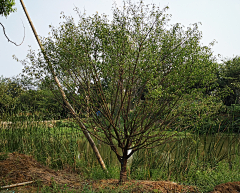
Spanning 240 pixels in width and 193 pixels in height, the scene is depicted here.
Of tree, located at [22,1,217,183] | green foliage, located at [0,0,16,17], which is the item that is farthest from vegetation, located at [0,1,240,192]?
green foliage, located at [0,0,16,17]

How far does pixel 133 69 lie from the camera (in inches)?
148

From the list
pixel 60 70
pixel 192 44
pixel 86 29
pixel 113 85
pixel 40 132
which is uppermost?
pixel 86 29

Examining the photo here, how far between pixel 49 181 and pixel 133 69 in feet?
8.47

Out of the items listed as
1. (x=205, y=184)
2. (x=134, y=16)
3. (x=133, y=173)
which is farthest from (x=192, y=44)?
(x=133, y=173)

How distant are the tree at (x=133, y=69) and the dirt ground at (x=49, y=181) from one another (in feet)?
1.50

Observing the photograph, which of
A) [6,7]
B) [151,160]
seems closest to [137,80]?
[151,160]

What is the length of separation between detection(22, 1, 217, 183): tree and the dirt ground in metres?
0.46

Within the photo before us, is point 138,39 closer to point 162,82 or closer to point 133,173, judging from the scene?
point 162,82

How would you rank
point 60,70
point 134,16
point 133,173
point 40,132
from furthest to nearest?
point 40,132
point 133,173
point 60,70
point 134,16

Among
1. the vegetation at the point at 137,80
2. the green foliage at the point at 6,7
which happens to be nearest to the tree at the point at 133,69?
the vegetation at the point at 137,80

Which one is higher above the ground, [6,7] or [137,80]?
[6,7]

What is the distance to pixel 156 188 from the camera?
372 centimetres

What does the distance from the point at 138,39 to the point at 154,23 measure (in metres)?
0.50

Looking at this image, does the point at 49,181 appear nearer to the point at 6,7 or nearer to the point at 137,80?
the point at 137,80
